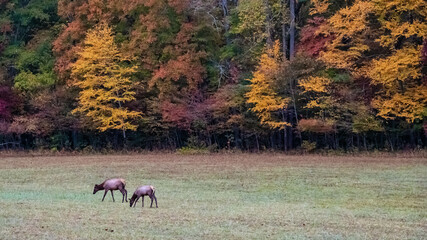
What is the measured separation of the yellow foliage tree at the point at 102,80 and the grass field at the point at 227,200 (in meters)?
9.52

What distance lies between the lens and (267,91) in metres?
38.1

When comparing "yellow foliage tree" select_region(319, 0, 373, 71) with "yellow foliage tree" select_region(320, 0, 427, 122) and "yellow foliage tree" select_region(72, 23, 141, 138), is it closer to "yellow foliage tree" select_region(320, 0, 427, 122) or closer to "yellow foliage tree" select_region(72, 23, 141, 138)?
"yellow foliage tree" select_region(320, 0, 427, 122)

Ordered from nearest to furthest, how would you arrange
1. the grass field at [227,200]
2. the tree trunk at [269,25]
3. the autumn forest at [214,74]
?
the grass field at [227,200], the autumn forest at [214,74], the tree trunk at [269,25]

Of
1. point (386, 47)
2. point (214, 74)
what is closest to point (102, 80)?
point (214, 74)

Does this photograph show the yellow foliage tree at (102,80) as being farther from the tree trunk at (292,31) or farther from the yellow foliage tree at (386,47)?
the yellow foliage tree at (386,47)

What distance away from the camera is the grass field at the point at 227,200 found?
11.8m

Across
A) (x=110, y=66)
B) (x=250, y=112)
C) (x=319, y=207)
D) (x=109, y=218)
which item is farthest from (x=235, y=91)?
(x=109, y=218)

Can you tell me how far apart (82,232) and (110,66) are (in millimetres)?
31472

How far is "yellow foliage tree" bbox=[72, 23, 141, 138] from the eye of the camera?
41.5 metres

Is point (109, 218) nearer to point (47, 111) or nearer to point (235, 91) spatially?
point (235, 91)

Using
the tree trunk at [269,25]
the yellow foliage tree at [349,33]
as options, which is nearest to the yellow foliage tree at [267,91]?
the tree trunk at [269,25]

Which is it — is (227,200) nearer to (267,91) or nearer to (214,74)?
(267,91)

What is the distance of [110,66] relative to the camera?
138 ft

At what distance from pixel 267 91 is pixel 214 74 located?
5945 millimetres
